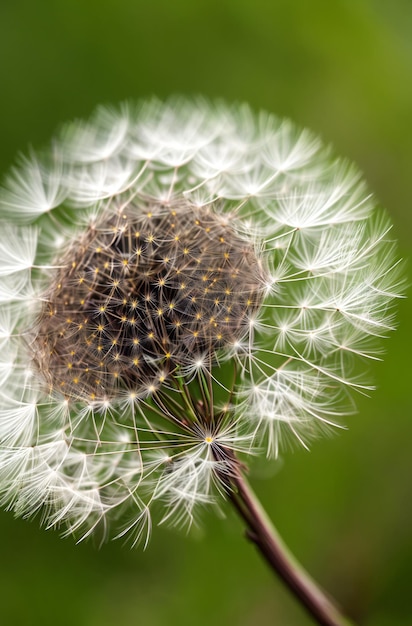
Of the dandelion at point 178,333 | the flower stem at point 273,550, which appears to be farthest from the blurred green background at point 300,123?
the dandelion at point 178,333

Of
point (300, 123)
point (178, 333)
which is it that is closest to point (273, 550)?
point (178, 333)

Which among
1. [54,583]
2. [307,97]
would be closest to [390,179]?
[307,97]

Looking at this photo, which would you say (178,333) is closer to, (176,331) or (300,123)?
(176,331)

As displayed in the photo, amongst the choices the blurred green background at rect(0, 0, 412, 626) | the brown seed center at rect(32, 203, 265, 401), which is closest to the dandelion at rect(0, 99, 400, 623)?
the brown seed center at rect(32, 203, 265, 401)

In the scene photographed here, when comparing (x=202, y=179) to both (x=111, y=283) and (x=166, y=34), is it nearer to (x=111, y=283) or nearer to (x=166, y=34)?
(x=111, y=283)

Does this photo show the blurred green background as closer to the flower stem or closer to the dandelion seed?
the flower stem

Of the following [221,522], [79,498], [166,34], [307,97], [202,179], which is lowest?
[221,522]

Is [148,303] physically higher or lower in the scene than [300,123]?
lower
